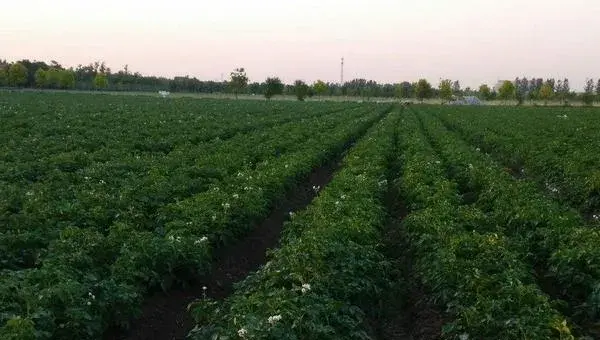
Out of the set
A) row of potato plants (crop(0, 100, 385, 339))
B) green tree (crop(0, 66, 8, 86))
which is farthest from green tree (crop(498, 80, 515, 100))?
Answer: row of potato plants (crop(0, 100, 385, 339))

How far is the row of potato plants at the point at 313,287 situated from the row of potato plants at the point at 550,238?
2.34 m

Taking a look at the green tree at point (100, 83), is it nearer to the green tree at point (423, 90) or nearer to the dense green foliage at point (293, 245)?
the green tree at point (423, 90)

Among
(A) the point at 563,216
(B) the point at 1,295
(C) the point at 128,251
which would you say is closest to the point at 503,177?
(A) the point at 563,216

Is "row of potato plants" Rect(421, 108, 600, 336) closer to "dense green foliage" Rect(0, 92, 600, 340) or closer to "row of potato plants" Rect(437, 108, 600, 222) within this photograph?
"dense green foliage" Rect(0, 92, 600, 340)

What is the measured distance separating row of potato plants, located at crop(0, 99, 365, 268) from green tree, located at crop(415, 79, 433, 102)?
112681mm

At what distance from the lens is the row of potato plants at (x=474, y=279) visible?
5656mm

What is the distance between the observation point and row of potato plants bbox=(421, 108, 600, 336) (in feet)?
23.8

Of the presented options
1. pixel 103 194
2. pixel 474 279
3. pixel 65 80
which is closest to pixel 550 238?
pixel 474 279

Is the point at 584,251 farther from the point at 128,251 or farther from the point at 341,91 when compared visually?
the point at 341,91

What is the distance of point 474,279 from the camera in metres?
6.75

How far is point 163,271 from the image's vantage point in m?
7.84

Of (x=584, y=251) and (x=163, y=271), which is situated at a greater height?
(x=584, y=251)

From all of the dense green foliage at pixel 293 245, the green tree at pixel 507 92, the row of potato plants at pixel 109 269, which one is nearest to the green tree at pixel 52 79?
the green tree at pixel 507 92

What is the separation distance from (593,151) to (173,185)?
15671 mm
